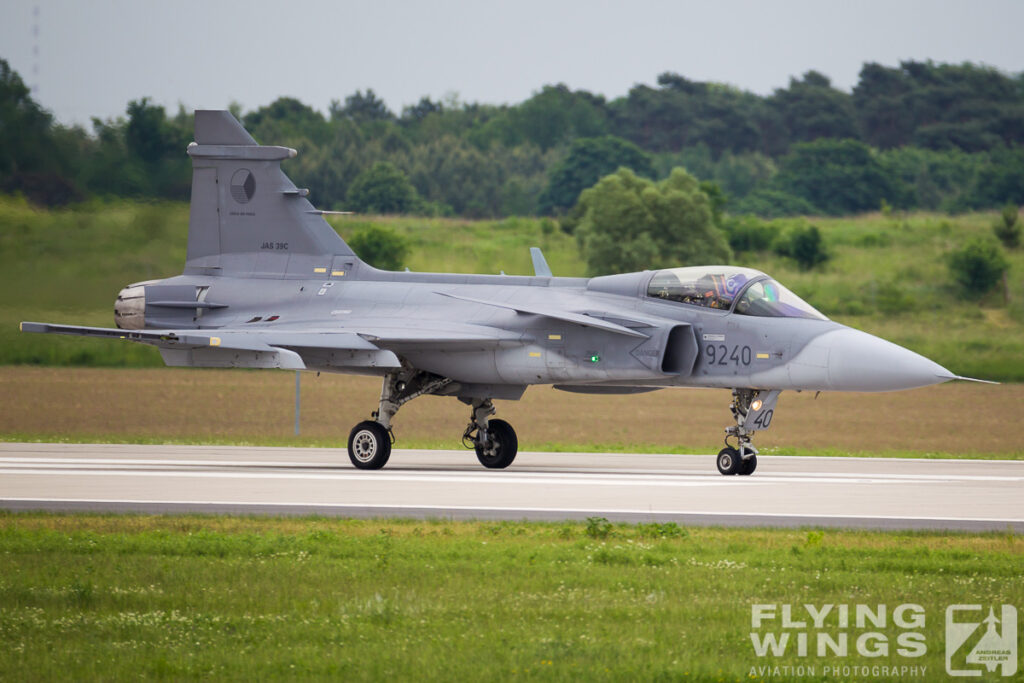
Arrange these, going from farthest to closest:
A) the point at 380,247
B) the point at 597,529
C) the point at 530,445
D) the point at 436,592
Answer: the point at 380,247, the point at 530,445, the point at 597,529, the point at 436,592

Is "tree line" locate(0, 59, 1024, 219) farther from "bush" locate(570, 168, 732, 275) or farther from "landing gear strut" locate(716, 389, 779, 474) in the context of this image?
"landing gear strut" locate(716, 389, 779, 474)

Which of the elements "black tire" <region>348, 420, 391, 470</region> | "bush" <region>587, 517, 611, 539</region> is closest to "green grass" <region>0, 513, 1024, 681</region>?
"bush" <region>587, 517, 611, 539</region>

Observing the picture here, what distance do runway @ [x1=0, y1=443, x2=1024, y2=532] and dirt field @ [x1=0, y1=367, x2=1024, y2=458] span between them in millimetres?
4877

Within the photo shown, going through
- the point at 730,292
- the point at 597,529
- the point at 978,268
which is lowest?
the point at 597,529

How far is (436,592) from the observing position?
931 centimetres

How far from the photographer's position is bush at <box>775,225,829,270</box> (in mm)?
56781

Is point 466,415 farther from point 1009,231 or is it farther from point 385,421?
point 1009,231

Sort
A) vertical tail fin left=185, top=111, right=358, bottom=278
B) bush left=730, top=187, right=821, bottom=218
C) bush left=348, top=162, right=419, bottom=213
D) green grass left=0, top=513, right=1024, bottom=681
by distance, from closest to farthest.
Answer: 1. green grass left=0, top=513, right=1024, bottom=681
2. vertical tail fin left=185, top=111, right=358, bottom=278
3. bush left=348, top=162, right=419, bottom=213
4. bush left=730, top=187, right=821, bottom=218

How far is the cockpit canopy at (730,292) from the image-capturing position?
17906 mm

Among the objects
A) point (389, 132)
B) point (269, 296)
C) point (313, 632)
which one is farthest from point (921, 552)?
point (389, 132)

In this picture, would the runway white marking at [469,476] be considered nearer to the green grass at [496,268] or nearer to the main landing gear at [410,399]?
the main landing gear at [410,399]

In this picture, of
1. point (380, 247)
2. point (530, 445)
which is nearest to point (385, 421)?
point (530, 445)

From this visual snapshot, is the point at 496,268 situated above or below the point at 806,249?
below

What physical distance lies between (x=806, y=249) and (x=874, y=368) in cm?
4065
